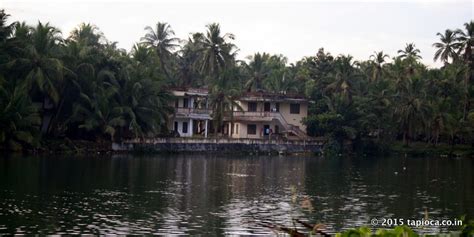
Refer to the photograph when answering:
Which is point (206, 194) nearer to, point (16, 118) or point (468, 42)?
point (16, 118)

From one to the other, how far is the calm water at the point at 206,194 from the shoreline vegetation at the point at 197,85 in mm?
6795

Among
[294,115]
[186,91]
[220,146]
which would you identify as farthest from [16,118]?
[294,115]

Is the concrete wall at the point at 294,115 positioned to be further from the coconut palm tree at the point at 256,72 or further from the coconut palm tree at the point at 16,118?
the coconut palm tree at the point at 16,118

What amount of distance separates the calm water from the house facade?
18693 millimetres

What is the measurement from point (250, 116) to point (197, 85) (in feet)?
66.6

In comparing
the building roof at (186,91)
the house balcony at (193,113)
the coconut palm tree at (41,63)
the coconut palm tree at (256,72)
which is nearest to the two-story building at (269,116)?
the house balcony at (193,113)

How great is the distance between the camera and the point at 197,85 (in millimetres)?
103312

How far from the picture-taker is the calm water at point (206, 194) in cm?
2808

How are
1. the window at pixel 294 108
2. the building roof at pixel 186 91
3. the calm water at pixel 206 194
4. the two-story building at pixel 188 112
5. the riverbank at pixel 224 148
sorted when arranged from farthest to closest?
the window at pixel 294 108 → the building roof at pixel 186 91 → the two-story building at pixel 188 112 → the riverbank at pixel 224 148 → the calm water at pixel 206 194

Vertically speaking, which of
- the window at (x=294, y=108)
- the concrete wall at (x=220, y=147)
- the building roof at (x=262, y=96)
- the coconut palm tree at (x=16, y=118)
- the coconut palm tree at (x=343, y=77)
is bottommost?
the concrete wall at (x=220, y=147)

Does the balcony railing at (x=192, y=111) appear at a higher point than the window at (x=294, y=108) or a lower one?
lower

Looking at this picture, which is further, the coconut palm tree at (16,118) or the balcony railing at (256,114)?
the balcony railing at (256,114)

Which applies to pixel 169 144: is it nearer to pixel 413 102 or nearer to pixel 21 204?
pixel 413 102

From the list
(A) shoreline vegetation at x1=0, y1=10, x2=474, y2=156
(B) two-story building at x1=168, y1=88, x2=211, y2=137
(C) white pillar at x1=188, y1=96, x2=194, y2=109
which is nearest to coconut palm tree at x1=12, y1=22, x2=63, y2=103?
(A) shoreline vegetation at x1=0, y1=10, x2=474, y2=156
